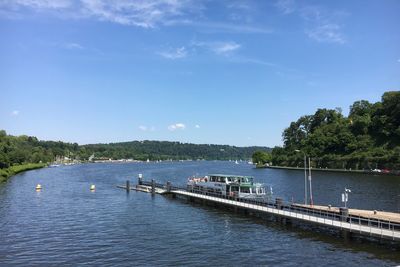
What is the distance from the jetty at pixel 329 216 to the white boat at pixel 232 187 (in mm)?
1871

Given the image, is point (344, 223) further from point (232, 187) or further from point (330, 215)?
point (232, 187)

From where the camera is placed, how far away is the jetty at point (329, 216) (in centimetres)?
4394

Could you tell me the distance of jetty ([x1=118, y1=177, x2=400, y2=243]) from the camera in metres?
43.9

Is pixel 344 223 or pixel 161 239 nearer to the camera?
pixel 344 223

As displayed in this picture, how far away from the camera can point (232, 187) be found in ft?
257

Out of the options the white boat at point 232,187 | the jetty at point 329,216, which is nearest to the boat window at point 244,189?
the white boat at point 232,187

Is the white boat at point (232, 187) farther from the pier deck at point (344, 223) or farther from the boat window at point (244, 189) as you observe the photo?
the pier deck at point (344, 223)

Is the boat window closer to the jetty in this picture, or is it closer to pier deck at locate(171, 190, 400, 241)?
the jetty

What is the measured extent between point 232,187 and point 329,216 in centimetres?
2713

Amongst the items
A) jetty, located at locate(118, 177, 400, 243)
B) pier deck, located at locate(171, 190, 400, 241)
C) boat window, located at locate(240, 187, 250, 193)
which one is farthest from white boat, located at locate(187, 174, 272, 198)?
pier deck, located at locate(171, 190, 400, 241)

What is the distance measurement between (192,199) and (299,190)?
35.9 metres

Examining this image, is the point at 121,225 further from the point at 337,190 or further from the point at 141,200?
the point at 337,190

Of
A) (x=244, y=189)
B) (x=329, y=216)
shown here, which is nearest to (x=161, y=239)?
(x=329, y=216)

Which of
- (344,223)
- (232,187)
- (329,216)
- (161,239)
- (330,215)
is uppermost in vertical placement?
(232,187)
